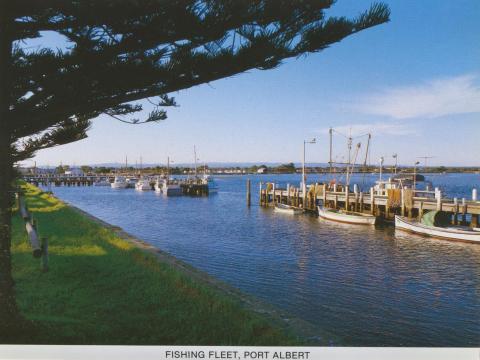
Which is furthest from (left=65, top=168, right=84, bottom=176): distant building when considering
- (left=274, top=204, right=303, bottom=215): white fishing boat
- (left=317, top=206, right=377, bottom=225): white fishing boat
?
(left=317, top=206, right=377, bottom=225): white fishing boat

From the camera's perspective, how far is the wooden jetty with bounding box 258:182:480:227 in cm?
1739

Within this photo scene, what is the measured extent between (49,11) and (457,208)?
57.7ft

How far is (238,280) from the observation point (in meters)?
10.7

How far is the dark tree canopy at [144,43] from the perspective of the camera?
3531 millimetres

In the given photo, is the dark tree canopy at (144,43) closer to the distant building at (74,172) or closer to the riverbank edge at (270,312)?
the riverbank edge at (270,312)

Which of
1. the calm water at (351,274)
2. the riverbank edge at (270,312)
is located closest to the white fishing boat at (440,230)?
the calm water at (351,274)

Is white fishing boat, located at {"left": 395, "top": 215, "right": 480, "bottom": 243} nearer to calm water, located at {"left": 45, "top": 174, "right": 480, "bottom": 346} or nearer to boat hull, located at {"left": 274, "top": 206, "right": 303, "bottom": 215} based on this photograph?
calm water, located at {"left": 45, "top": 174, "right": 480, "bottom": 346}

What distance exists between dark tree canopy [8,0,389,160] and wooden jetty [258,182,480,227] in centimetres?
1593

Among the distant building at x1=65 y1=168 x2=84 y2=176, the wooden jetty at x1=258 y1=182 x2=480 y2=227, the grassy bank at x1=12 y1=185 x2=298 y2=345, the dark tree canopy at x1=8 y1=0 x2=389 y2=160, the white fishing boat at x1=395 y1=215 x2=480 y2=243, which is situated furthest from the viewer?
the distant building at x1=65 y1=168 x2=84 y2=176

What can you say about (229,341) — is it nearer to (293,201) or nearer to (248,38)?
(248,38)

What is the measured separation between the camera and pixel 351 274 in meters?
11.4

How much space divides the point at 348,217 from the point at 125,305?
1746 cm

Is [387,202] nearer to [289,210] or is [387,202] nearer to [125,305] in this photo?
[289,210]

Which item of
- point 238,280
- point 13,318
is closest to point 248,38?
point 13,318
